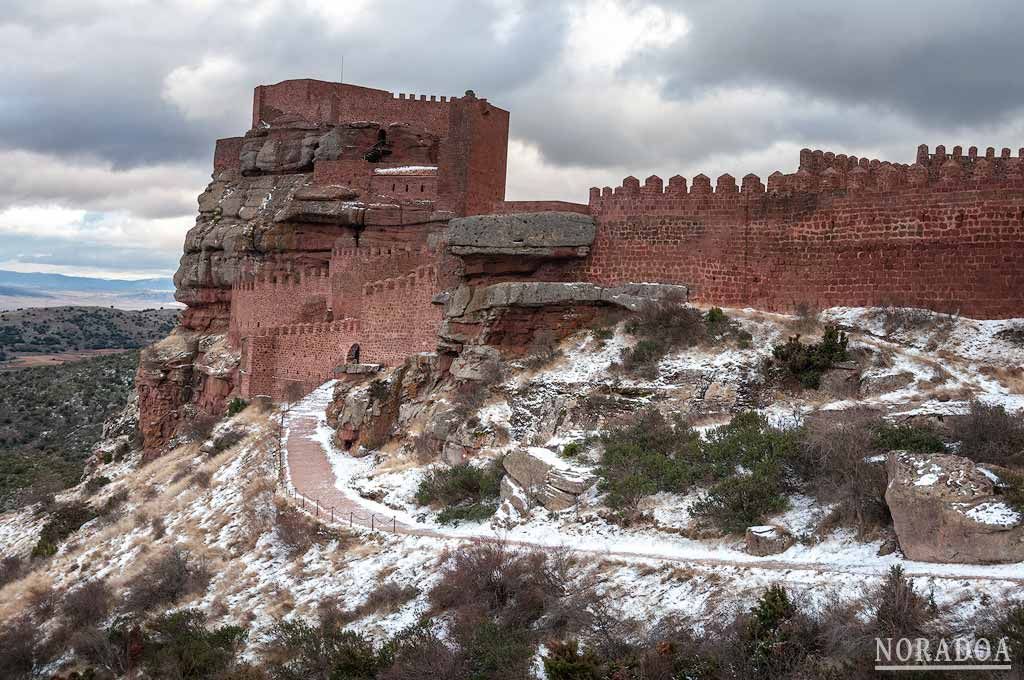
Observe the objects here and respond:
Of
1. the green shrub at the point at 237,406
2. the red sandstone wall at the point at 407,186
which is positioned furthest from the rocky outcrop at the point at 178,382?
the red sandstone wall at the point at 407,186

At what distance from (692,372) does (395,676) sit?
8548 mm

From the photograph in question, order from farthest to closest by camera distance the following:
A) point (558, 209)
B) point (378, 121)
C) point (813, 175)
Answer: point (378, 121), point (558, 209), point (813, 175)

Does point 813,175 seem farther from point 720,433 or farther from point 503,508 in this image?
point 503,508

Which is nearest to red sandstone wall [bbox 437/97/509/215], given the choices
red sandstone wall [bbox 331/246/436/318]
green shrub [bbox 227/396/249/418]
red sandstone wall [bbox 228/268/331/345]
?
red sandstone wall [bbox 331/246/436/318]

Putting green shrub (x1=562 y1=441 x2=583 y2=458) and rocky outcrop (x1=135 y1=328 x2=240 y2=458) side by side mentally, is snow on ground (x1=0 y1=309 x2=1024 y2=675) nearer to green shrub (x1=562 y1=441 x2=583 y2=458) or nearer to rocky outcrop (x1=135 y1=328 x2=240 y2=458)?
green shrub (x1=562 y1=441 x2=583 y2=458)

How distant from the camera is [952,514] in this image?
989 cm

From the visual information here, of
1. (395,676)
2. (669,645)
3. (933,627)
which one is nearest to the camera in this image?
(933,627)

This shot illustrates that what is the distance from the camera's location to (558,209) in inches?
811

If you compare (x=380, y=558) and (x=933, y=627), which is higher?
(x=933, y=627)

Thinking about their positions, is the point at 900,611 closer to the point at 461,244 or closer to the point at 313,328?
the point at 461,244

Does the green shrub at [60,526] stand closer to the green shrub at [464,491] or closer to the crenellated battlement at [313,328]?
the crenellated battlement at [313,328]

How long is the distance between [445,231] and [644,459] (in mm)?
10004

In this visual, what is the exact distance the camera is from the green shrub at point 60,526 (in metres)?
22.6

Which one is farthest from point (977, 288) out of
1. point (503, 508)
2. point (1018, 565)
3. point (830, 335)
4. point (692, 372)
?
point (503, 508)
